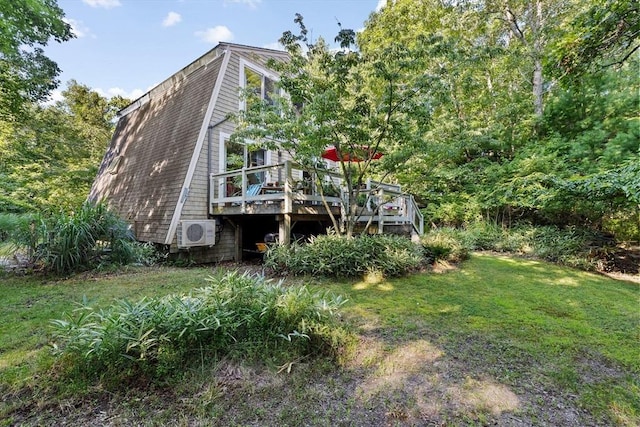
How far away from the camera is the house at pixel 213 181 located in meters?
7.67

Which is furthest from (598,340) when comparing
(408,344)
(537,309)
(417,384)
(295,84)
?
(295,84)

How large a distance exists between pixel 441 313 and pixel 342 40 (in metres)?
4.99

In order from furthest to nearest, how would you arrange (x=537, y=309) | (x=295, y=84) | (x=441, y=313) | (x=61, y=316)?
1. (x=295, y=84)
2. (x=537, y=309)
3. (x=441, y=313)
4. (x=61, y=316)

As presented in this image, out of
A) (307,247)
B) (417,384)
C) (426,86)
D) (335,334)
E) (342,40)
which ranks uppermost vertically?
(342,40)

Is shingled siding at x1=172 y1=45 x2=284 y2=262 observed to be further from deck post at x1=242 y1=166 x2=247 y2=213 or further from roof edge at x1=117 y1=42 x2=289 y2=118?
deck post at x1=242 y1=166 x2=247 y2=213

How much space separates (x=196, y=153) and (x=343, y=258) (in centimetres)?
508

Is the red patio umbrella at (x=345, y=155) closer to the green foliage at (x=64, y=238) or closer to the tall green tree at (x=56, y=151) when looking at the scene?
the green foliage at (x=64, y=238)

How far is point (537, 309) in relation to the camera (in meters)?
4.16

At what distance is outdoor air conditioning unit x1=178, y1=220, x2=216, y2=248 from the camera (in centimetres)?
752

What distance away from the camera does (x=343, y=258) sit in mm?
5734

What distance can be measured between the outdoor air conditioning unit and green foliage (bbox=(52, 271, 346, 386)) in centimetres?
483

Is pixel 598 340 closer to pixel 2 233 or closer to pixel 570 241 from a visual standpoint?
pixel 570 241

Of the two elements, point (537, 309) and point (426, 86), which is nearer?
point (537, 309)

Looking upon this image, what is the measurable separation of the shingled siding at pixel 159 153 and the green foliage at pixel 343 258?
3783 millimetres
